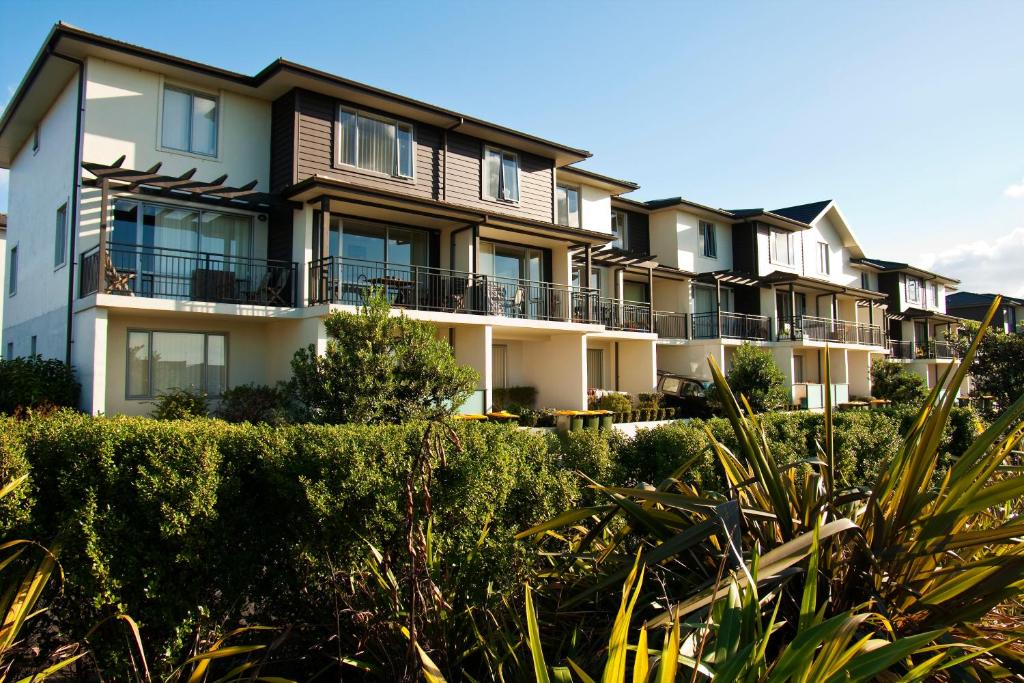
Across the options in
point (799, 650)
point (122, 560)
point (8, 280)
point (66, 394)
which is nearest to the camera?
point (799, 650)

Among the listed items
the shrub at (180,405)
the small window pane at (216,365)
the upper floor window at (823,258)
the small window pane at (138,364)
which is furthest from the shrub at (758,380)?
the upper floor window at (823,258)

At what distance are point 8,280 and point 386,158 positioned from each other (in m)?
13.8

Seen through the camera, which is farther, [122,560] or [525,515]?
[525,515]

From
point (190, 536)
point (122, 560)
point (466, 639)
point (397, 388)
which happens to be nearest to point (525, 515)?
point (466, 639)

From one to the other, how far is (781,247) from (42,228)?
32.7m

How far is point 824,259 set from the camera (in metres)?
40.3

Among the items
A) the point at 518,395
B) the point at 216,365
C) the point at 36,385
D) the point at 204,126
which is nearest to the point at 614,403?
the point at 518,395

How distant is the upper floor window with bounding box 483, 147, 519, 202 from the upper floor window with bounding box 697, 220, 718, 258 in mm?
13370

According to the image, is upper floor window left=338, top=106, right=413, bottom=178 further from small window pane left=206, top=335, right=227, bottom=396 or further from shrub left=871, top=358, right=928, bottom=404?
shrub left=871, top=358, right=928, bottom=404

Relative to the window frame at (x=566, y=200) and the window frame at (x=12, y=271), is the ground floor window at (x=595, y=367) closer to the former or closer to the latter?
the window frame at (x=566, y=200)

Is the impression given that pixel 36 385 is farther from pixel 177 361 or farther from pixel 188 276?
pixel 188 276

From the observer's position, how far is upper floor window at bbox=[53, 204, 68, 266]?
16.8 meters

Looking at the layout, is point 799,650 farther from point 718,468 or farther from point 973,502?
point 718,468

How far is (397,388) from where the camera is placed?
12859 mm
